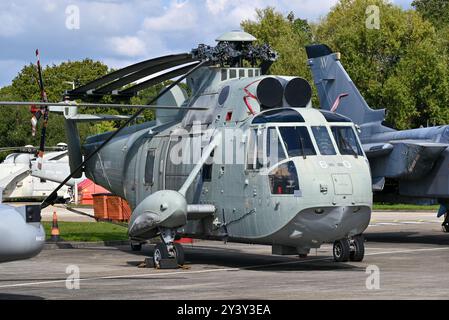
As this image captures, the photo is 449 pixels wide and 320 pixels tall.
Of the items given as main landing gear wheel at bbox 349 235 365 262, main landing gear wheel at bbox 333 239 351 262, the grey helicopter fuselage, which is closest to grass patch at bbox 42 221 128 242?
the grey helicopter fuselage

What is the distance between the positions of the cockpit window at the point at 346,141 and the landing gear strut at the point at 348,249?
2179 mm

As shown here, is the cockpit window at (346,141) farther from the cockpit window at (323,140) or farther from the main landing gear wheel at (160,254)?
the main landing gear wheel at (160,254)

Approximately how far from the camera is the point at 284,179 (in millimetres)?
17516

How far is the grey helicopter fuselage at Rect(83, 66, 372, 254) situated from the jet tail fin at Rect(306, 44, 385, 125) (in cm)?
993

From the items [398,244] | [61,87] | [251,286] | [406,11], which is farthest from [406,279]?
[61,87]

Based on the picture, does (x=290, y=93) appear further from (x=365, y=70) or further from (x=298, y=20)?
(x=298, y=20)

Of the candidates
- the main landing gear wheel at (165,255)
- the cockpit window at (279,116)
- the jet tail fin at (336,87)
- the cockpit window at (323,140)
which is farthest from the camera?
the jet tail fin at (336,87)

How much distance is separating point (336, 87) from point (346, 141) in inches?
499

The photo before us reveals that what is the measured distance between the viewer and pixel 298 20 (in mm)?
94375

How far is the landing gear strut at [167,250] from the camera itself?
61.9ft

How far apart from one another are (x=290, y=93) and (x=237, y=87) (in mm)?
1123

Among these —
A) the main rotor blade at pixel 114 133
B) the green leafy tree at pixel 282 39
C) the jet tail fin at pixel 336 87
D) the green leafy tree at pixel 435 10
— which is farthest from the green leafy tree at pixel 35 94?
the main rotor blade at pixel 114 133

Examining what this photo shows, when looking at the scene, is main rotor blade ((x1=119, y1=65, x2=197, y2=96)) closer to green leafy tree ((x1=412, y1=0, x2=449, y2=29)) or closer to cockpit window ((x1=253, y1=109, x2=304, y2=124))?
cockpit window ((x1=253, y1=109, x2=304, y2=124))

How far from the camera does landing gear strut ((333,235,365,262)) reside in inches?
769
